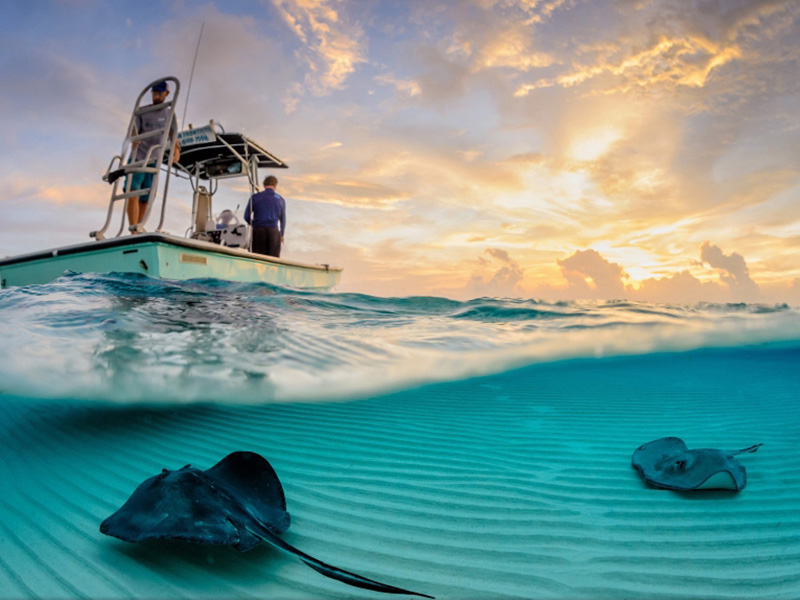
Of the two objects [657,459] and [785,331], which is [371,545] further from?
[785,331]

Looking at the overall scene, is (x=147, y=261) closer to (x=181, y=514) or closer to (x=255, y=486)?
(x=255, y=486)

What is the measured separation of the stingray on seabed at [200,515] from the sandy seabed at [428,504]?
0.68 feet

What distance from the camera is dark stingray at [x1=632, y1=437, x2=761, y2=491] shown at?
3350mm

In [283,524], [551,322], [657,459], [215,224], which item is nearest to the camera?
[283,524]

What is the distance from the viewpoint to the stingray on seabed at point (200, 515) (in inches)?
82.8

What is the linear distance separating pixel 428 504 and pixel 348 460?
1159mm

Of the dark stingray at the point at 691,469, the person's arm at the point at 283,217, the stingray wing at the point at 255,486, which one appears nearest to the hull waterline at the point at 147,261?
the person's arm at the point at 283,217

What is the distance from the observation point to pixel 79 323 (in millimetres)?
5844

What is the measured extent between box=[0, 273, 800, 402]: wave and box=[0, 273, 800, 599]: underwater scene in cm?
4

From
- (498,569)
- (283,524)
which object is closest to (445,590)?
(498,569)

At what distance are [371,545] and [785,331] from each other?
15.8 m

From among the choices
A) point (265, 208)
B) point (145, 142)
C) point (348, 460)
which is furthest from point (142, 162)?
point (348, 460)

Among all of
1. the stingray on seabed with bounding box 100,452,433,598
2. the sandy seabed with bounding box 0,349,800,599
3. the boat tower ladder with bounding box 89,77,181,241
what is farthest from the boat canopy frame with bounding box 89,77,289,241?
the stingray on seabed with bounding box 100,452,433,598

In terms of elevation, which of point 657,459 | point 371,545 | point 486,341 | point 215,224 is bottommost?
point 371,545
